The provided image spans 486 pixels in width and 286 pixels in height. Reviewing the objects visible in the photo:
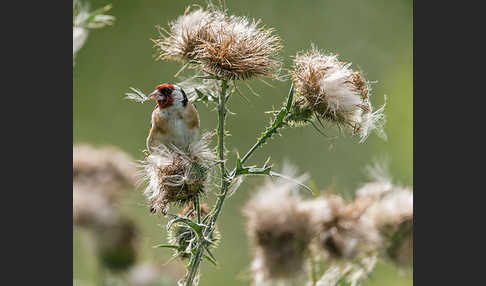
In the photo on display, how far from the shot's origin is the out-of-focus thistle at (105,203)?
3238mm

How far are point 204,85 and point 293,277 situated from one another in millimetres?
1010

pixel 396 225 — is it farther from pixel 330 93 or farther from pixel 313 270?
pixel 330 93

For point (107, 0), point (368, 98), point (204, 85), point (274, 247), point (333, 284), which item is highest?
point (107, 0)

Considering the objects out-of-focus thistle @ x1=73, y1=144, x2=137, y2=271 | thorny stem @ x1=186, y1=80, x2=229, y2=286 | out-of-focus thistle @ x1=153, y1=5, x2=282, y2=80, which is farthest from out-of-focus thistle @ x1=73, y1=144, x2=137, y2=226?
thorny stem @ x1=186, y1=80, x2=229, y2=286

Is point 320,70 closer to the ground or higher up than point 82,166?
closer to the ground

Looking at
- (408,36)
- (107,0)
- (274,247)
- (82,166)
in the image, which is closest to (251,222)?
(274,247)

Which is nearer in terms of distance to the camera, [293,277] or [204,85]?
[204,85]

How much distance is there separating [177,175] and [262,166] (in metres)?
0.39

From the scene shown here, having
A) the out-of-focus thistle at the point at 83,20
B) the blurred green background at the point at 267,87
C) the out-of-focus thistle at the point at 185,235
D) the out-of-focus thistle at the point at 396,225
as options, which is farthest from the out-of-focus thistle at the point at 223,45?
the blurred green background at the point at 267,87

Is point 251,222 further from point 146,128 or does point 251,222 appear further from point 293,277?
point 146,128

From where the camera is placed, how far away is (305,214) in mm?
3061

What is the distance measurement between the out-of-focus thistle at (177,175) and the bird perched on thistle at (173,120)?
0.11 m

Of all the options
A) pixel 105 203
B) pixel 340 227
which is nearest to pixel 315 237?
pixel 340 227

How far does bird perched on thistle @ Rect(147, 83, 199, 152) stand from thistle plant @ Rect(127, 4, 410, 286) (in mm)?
10
